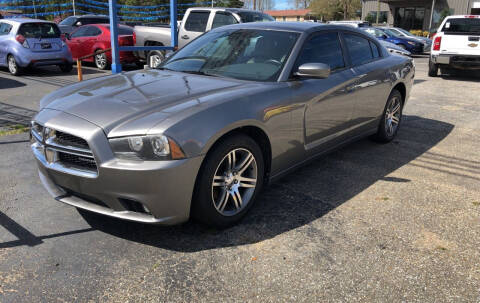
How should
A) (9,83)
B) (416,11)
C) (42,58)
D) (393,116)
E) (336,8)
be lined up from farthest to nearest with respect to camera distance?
1. (336,8)
2. (416,11)
3. (42,58)
4. (9,83)
5. (393,116)

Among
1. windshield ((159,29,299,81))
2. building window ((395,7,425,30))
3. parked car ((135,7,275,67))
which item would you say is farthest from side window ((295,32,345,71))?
building window ((395,7,425,30))

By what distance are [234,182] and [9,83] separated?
9.21m

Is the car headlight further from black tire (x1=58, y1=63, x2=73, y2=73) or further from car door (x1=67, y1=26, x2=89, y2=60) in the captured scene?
car door (x1=67, y1=26, x2=89, y2=60)

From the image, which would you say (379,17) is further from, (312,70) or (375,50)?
(312,70)

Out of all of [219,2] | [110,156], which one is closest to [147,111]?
[110,156]

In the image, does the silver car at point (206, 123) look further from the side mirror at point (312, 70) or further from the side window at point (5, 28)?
the side window at point (5, 28)

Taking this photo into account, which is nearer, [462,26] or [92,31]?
[462,26]

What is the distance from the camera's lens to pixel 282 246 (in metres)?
3.21

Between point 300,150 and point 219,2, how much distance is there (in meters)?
53.3

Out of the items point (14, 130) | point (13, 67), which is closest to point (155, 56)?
point (13, 67)

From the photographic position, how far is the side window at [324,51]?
417 centimetres

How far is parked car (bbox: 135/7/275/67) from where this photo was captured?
1102cm

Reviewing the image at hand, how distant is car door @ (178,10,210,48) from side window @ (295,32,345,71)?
7162 millimetres

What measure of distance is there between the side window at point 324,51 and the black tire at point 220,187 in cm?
111
